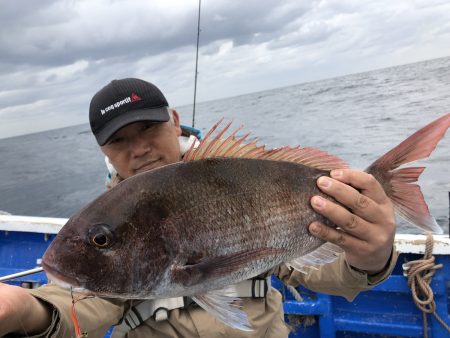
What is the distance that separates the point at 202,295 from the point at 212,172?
525 millimetres

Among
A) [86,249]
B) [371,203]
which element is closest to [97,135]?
[86,249]

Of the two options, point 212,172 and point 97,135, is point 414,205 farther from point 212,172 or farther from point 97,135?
point 97,135

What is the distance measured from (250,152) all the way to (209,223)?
1.35 feet

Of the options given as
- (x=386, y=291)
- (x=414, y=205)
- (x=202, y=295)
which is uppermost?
(x=414, y=205)

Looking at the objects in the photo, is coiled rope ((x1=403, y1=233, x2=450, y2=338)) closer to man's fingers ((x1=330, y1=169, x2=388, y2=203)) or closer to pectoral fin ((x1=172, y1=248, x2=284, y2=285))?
man's fingers ((x1=330, y1=169, x2=388, y2=203))

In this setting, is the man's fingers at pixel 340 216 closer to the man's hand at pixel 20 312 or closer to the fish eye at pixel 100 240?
the fish eye at pixel 100 240

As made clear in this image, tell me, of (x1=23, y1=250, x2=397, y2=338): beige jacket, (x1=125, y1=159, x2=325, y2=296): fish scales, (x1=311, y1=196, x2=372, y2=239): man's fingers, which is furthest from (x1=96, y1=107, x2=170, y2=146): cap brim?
(x1=311, y1=196, x2=372, y2=239): man's fingers

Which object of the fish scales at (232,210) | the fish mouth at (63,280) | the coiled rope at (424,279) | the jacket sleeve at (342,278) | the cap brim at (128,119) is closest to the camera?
the fish mouth at (63,280)

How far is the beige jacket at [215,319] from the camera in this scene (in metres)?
2.14

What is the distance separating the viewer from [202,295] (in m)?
1.65

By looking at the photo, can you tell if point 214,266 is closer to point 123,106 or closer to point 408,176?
point 408,176

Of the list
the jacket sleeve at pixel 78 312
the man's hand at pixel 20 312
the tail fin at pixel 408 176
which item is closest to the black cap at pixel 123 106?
the jacket sleeve at pixel 78 312

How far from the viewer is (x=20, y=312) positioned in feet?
5.07

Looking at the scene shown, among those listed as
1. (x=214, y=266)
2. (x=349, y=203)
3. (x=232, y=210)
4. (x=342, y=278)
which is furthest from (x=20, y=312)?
(x=342, y=278)
